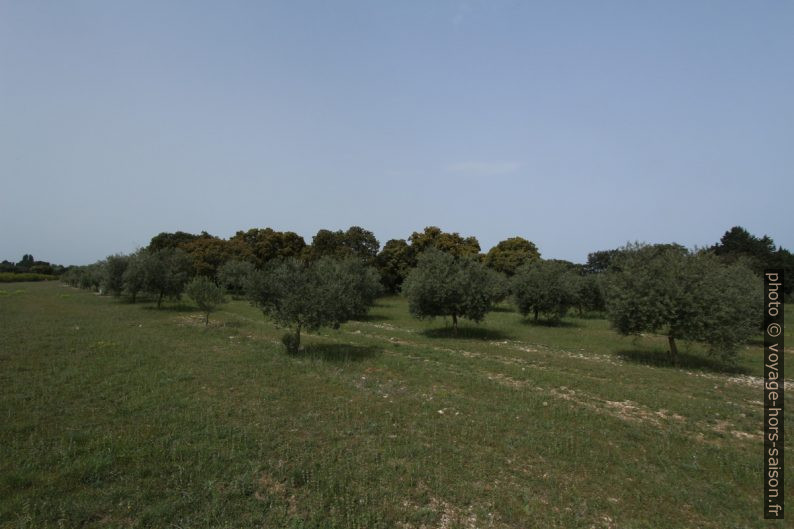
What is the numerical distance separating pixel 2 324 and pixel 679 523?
35502 mm

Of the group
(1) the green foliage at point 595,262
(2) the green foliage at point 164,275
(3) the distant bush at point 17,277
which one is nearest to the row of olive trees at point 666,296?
(2) the green foliage at point 164,275

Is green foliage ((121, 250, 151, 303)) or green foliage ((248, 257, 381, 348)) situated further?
green foliage ((121, 250, 151, 303))

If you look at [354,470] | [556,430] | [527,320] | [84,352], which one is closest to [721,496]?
[556,430]

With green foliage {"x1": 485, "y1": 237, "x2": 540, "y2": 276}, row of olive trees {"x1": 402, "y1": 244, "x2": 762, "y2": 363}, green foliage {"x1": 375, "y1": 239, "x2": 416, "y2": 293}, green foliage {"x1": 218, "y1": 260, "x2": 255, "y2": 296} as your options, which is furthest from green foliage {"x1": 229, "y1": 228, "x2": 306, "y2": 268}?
row of olive trees {"x1": 402, "y1": 244, "x2": 762, "y2": 363}

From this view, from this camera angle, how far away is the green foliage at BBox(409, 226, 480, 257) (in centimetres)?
6144

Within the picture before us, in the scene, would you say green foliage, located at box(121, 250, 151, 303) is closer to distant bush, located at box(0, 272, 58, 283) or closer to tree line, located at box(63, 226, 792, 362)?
tree line, located at box(63, 226, 792, 362)

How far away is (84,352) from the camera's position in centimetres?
1683

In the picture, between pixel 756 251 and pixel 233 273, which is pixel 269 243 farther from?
pixel 756 251

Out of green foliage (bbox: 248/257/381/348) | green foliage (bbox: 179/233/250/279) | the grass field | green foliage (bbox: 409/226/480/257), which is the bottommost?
the grass field

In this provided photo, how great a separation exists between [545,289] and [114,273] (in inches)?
1834

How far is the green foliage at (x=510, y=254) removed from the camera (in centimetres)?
6141

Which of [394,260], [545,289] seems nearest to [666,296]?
[545,289]

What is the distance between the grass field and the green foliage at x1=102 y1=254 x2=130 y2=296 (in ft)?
101

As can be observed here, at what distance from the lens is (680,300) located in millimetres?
18828
